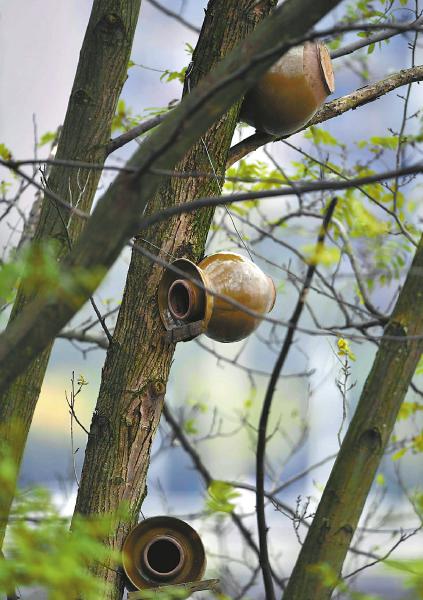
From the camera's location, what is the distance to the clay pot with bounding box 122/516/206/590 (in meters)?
2.27

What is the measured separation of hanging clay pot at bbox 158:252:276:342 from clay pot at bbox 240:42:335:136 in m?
0.44

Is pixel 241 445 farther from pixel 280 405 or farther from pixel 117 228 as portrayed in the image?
pixel 117 228

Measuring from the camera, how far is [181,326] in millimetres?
2260

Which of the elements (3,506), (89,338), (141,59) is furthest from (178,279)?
(141,59)

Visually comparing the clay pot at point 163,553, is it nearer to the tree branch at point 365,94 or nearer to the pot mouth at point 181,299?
the pot mouth at point 181,299

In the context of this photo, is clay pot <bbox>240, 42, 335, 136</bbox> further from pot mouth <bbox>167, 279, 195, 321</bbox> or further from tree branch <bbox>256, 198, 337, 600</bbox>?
tree branch <bbox>256, 198, 337, 600</bbox>

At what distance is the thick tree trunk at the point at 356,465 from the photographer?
56.0 inches

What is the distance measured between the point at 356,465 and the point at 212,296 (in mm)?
914

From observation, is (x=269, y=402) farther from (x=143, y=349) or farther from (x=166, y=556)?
(x=166, y=556)

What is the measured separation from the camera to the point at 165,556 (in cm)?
248

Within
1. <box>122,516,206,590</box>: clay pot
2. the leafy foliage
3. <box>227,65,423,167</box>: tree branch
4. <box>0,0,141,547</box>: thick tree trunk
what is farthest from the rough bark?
<box>227,65,423,167</box>: tree branch

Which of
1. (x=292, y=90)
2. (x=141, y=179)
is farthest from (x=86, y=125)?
(x=141, y=179)

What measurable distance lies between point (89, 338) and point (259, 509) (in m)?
2.62

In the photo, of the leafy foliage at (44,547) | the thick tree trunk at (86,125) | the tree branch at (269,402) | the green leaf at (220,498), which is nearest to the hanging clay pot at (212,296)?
the thick tree trunk at (86,125)
